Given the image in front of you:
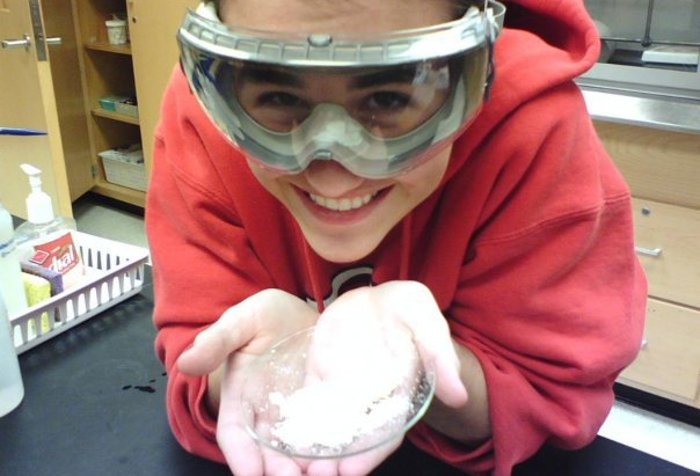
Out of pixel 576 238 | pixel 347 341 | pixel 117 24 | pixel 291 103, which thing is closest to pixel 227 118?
pixel 291 103

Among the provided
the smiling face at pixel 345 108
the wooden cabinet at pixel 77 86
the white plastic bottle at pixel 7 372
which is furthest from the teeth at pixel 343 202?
the wooden cabinet at pixel 77 86

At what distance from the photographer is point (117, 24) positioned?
2.91 metres

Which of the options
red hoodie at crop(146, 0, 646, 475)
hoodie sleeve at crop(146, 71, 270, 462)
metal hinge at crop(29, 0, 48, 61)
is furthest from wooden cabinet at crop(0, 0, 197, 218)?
red hoodie at crop(146, 0, 646, 475)

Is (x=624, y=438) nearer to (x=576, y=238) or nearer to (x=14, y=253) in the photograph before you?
(x=576, y=238)

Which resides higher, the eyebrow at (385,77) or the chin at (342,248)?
the eyebrow at (385,77)

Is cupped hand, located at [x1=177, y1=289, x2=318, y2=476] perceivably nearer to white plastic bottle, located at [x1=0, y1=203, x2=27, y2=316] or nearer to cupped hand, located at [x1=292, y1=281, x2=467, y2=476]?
cupped hand, located at [x1=292, y1=281, x2=467, y2=476]

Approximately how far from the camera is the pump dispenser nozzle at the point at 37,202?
994mm

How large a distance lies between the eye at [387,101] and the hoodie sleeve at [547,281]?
0.16m

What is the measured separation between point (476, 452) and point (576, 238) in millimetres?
226

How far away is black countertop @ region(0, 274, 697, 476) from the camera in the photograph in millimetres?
692

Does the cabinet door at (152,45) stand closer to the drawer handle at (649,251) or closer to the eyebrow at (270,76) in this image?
the drawer handle at (649,251)

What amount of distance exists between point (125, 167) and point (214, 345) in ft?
8.72

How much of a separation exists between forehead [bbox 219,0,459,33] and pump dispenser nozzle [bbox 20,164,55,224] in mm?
567

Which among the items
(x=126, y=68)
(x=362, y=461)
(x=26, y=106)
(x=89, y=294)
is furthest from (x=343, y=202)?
(x=126, y=68)
